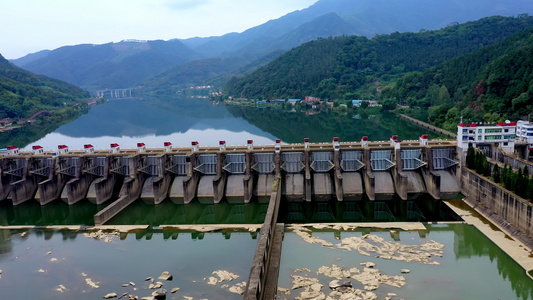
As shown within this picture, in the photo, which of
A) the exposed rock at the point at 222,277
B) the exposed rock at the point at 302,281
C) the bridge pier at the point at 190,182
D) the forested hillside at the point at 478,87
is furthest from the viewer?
the forested hillside at the point at 478,87

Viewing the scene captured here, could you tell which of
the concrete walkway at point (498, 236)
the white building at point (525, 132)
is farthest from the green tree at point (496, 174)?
the white building at point (525, 132)

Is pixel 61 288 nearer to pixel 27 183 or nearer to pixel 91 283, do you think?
pixel 91 283

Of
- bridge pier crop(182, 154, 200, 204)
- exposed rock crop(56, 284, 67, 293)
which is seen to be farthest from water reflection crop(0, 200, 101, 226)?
exposed rock crop(56, 284, 67, 293)

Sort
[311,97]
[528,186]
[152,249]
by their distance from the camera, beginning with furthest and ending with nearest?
[311,97], [152,249], [528,186]

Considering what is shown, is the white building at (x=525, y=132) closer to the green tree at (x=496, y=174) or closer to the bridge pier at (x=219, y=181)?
the green tree at (x=496, y=174)

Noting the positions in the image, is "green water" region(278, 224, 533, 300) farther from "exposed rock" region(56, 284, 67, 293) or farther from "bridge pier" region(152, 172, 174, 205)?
"bridge pier" region(152, 172, 174, 205)

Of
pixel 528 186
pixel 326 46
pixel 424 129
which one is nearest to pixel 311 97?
pixel 326 46

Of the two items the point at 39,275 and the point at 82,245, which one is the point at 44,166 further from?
the point at 39,275

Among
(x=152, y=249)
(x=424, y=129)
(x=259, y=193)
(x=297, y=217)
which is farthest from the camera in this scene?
(x=424, y=129)
